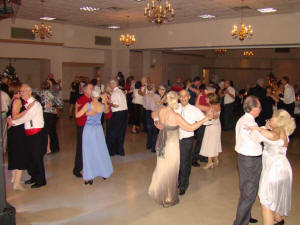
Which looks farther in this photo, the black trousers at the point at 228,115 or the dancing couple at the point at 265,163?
the black trousers at the point at 228,115

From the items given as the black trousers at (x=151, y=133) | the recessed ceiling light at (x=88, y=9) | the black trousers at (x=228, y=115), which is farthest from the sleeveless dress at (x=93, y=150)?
the black trousers at (x=228, y=115)

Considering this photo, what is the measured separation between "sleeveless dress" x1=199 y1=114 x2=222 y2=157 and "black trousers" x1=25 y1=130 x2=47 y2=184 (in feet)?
9.39

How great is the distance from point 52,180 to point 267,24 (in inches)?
340

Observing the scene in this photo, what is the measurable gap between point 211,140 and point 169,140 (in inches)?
83.6

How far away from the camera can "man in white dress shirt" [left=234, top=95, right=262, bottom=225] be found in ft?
10.7

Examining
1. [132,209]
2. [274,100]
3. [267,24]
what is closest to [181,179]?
[132,209]

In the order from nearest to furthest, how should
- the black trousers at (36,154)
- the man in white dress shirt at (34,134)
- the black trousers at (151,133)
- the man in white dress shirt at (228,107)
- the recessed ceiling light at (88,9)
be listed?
the man in white dress shirt at (34,134)
the black trousers at (36,154)
the black trousers at (151,133)
the recessed ceiling light at (88,9)
the man in white dress shirt at (228,107)

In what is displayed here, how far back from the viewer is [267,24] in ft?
34.5

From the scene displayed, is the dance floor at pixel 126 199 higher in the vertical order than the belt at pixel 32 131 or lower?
lower

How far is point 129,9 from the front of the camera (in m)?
9.92

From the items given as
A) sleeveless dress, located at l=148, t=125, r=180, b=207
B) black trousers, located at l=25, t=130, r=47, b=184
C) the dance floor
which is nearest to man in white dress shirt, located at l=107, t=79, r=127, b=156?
the dance floor

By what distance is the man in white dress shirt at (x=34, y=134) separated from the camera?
14.8ft

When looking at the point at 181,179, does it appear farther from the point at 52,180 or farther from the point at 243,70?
the point at 243,70

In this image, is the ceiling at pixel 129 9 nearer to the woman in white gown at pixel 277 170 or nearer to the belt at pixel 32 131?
the belt at pixel 32 131
